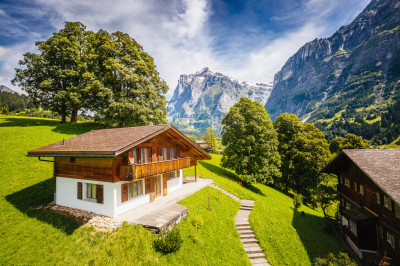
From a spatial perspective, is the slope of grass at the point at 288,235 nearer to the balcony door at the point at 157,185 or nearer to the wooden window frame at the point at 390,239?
the wooden window frame at the point at 390,239

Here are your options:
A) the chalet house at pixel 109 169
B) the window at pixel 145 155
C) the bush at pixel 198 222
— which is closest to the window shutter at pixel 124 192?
the chalet house at pixel 109 169

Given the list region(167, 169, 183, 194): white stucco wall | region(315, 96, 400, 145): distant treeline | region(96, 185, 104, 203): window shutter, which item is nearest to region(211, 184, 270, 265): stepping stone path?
region(167, 169, 183, 194): white stucco wall

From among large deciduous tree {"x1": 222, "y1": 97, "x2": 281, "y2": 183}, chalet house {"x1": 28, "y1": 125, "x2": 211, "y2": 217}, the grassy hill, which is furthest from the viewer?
large deciduous tree {"x1": 222, "y1": 97, "x2": 281, "y2": 183}

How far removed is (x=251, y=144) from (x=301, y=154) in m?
8.49

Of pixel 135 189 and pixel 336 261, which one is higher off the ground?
pixel 135 189

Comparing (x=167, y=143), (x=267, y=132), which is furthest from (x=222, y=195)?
(x=267, y=132)

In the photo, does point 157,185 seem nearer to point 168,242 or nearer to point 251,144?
point 168,242

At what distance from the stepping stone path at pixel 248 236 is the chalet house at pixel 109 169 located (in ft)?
26.2

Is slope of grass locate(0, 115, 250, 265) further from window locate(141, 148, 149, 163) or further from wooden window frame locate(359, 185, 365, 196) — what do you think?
wooden window frame locate(359, 185, 365, 196)

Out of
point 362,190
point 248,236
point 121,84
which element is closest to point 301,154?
point 362,190

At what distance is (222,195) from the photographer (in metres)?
19.6

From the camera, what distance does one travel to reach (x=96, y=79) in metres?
27.9

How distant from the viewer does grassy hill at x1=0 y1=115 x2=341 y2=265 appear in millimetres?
9641

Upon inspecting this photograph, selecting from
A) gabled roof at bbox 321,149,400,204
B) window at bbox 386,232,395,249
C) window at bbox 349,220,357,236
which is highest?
gabled roof at bbox 321,149,400,204
